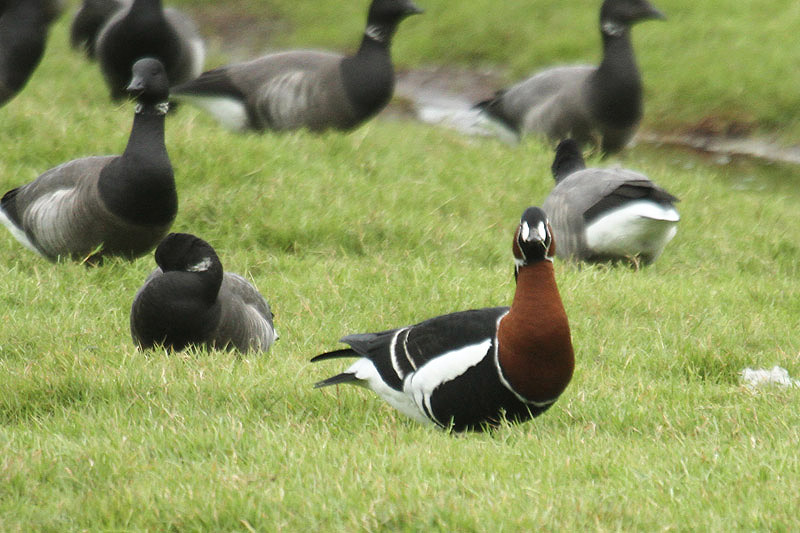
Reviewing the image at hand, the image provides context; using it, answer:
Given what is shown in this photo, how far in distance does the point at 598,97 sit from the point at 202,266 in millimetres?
6673

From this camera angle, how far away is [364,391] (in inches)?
197

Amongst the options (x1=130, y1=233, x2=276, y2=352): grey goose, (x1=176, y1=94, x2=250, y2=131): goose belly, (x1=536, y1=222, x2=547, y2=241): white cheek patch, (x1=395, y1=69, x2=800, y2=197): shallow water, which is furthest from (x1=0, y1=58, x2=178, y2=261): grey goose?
(x1=395, y1=69, x2=800, y2=197): shallow water

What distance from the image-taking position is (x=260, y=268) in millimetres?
7652

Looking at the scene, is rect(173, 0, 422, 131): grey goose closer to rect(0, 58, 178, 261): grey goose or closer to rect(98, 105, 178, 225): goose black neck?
rect(0, 58, 178, 261): grey goose

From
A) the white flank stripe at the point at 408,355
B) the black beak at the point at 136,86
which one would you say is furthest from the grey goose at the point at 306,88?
the white flank stripe at the point at 408,355

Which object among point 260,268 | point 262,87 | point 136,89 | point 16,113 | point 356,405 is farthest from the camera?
point 262,87

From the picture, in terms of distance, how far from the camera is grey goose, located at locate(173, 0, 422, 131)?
1042 cm

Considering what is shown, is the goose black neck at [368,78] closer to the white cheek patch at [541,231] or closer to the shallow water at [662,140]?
the shallow water at [662,140]

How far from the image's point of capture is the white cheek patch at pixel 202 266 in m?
5.43

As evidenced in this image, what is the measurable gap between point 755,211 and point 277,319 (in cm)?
564

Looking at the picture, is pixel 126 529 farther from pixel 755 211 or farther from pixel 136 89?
pixel 755 211

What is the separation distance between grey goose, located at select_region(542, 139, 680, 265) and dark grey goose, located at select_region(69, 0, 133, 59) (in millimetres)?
9013

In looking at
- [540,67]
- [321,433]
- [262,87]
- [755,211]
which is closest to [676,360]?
[321,433]

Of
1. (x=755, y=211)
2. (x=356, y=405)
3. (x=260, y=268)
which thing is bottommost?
(x=755, y=211)
